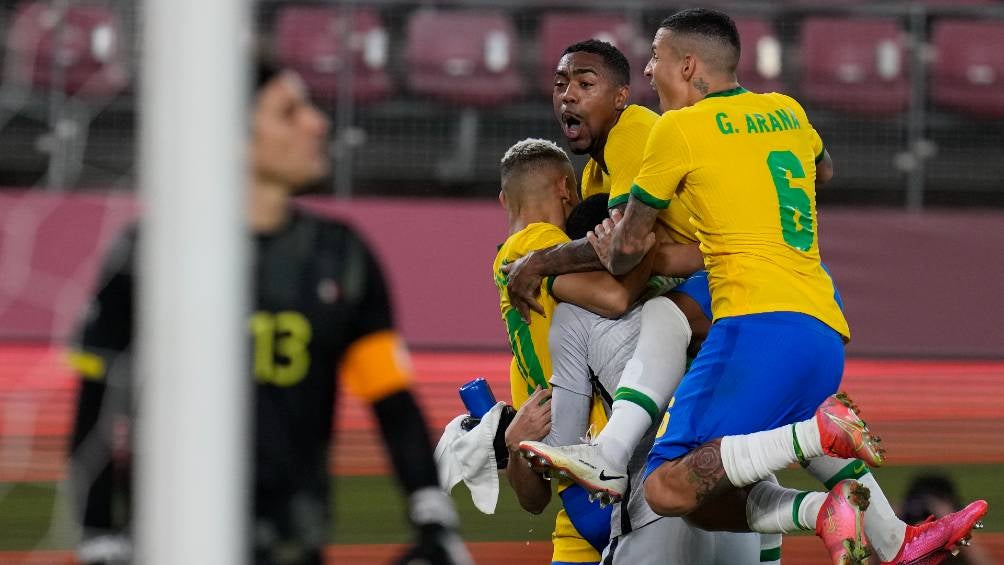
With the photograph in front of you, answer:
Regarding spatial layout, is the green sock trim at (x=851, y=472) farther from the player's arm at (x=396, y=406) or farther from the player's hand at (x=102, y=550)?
the player's hand at (x=102, y=550)

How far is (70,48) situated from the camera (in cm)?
643

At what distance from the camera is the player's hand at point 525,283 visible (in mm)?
4516

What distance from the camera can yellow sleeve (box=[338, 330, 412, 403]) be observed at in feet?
9.59

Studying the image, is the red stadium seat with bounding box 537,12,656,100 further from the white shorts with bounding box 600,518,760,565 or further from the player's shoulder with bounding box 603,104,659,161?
the white shorts with bounding box 600,518,760,565

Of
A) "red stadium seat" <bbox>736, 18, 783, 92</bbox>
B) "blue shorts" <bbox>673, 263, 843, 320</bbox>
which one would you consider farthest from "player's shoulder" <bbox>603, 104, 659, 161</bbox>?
"red stadium seat" <bbox>736, 18, 783, 92</bbox>

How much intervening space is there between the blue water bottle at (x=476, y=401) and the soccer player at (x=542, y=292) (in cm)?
14

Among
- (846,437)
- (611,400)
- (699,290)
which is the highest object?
(699,290)

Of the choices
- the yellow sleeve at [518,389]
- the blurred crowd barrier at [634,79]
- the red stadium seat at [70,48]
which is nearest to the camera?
the yellow sleeve at [518,389]

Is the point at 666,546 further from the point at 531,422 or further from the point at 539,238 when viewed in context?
the point at 539,238

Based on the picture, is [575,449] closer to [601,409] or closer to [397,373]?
[601,409]

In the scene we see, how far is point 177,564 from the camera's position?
213 centimetres

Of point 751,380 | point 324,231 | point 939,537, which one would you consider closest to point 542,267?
point 751,380

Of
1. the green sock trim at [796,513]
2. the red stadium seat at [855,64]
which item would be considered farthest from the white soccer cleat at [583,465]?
the red stadium seat at [855,64]

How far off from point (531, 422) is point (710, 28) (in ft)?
4.40
